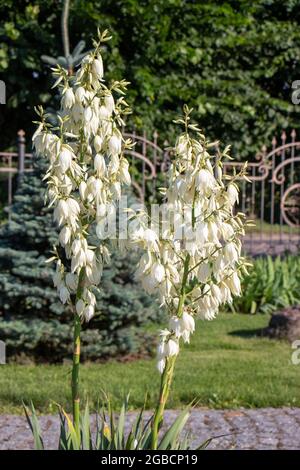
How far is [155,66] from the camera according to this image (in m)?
13.8

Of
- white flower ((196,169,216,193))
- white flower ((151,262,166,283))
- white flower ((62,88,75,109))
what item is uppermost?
white flower ((62,88,75,109))

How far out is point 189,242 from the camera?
2.83 metres

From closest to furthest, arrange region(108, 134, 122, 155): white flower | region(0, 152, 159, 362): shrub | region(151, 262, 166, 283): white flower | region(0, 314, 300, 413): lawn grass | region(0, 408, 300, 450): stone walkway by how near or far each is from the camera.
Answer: region(151, 262, 166, 283): white flower, region(108, 134, 122, 155): white flower, region(0, 408, 300, 450): stone walkway, region(0, 314, 300, 413): lawn grass, region(0, 152, 159, 362): shrub

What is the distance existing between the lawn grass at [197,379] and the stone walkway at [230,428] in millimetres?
193

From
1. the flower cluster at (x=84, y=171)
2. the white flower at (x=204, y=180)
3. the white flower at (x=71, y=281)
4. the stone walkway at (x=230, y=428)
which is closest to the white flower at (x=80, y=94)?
the flower cluster at (x=84, y=171)

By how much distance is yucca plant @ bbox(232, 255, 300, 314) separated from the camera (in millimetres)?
9156

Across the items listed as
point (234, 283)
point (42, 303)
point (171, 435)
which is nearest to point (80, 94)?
point (234, 283)

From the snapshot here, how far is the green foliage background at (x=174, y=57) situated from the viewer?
42.4ft

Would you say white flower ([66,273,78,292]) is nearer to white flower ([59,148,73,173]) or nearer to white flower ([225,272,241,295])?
white flower ([59,148,73,173])

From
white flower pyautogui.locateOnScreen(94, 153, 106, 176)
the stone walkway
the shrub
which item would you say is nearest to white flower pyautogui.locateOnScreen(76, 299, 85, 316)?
white flower pyautogui.locateOnScreen(94, 153, 106, 176)

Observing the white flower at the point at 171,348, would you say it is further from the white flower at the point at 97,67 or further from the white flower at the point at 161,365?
the white flower at the point at 97,67

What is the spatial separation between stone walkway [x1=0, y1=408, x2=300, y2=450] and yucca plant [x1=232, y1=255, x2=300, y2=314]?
374 centimetres

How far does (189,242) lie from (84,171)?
50 cm
